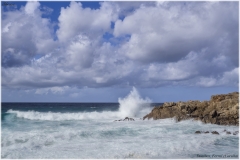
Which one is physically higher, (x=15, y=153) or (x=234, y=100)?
(x=234, y=100)

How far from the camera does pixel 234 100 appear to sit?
26125mm

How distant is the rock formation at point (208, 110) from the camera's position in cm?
2461

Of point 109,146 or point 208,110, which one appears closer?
point 109,146

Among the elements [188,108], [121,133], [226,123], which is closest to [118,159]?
[121,133]

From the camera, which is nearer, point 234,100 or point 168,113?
point 234,100

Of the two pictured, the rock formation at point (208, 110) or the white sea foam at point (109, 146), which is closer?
the white sea foam at point (109, 146)

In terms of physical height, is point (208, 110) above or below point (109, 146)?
above

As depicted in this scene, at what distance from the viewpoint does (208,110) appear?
27156 mm

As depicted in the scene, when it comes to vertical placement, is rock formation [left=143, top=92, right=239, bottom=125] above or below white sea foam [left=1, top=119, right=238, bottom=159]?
above

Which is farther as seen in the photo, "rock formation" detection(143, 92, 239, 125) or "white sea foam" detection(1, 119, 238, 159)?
"rock formation" detection(143, 92, 239, 125)

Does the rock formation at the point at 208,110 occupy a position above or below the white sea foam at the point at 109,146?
above

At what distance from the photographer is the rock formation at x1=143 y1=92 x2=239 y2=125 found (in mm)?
24609

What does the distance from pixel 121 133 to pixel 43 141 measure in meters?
6.29

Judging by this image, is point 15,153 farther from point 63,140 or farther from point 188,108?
point 188,108
